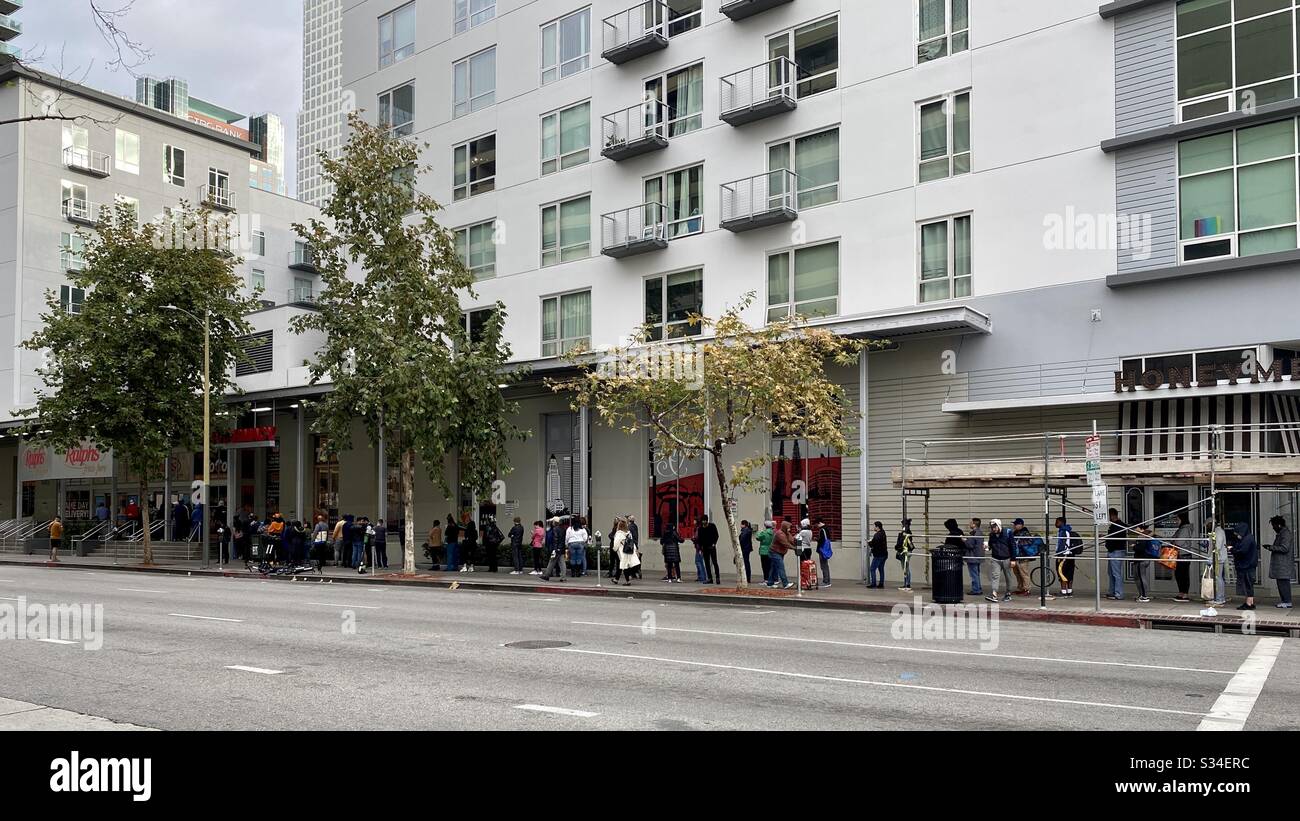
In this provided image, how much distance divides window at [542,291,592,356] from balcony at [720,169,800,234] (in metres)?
5.79

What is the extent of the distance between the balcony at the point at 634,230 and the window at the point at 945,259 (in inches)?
310

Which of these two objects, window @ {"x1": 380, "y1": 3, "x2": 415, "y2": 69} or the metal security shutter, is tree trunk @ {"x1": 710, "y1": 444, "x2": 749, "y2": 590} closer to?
window @ {"x1": 380, "y1": 3, "x2": 415, "y2": 69}

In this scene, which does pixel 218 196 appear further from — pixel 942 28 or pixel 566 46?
pixel 942 28

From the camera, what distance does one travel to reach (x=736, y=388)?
897 inches

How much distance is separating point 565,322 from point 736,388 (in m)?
12.1

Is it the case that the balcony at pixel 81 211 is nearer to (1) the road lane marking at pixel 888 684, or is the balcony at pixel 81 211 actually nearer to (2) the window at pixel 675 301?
(2) the window at pixel 675 301

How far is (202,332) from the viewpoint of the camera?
36969mm

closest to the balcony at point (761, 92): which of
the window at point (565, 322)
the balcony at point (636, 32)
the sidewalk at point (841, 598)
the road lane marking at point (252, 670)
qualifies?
the balcony at point (636, 32)

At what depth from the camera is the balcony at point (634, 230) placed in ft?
→ 102

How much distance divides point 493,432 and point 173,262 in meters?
14.7

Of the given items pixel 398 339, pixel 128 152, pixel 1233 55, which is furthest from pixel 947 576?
pixel 128 152

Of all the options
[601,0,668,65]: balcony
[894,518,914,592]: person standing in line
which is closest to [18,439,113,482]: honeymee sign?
[601,0,668,65]: balcony
